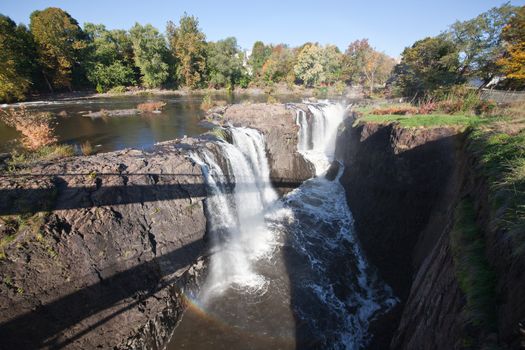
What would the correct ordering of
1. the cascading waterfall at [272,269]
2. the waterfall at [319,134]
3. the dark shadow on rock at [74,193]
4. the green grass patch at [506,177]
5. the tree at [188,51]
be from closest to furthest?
the green grass patch at [506,177] < the dark shadow on rock at [74,193] < the cascading waterfall at [272,269] < the waterfall at [319,134] < the tree at [188,51]

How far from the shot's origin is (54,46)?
33.3 metres

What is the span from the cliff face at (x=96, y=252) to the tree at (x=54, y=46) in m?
38.6

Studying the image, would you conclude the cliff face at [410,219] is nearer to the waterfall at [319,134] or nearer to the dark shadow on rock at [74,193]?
the waterfall at [319,134]

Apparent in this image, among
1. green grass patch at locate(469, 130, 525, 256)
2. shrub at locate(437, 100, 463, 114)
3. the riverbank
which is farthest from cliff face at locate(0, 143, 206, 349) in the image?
the riverbank

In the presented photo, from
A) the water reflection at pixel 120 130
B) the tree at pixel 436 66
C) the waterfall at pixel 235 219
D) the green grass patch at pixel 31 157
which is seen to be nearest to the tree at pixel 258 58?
the water reflection at pixel 120 130

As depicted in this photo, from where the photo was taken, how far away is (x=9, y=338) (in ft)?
14.2

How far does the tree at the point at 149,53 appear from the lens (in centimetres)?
3816

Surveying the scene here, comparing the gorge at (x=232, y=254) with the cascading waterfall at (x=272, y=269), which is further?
the cascading waterfall at (x=272, y=269)

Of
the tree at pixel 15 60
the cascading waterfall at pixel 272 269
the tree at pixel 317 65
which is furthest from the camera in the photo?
the tree at pixel 317 65

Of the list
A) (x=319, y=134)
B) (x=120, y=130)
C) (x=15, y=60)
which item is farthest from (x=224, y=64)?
(x=120, y=130)

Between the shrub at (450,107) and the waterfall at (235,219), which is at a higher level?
the shrub at (450,107)

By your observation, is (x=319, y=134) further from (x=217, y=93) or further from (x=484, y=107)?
(x=217, y=93)

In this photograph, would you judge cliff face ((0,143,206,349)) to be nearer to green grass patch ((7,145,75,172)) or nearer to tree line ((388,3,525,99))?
green grass patch ((7,145,75,172))

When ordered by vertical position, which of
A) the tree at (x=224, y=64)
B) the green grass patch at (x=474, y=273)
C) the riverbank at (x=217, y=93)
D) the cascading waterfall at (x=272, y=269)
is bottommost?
the cascading waterfall at (x=272, y=269)
